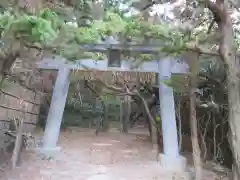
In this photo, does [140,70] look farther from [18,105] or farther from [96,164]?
[18,105]

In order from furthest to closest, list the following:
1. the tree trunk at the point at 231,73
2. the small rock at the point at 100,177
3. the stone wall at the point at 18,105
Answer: the stone wall at the point at 18,105 → the small rock at the point at 100,177 → the tree trunk at the point at 231,73

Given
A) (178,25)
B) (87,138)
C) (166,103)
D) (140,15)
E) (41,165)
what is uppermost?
(140,15)

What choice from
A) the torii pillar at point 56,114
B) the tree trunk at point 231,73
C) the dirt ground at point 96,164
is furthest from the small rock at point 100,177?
the tree trunk at point 231,73

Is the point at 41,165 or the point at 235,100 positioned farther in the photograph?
the point at 41,165

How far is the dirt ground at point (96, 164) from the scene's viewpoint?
4.04 m

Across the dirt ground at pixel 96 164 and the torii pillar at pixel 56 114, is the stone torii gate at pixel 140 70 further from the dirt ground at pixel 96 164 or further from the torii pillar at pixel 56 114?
the dirt ground at pixel 96 164

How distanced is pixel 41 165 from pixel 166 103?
210 cm

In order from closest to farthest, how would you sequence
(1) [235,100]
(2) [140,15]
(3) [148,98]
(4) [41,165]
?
(1) [235,100] → (2) [140,15] → (4) [41,165] → (3) [148,98]

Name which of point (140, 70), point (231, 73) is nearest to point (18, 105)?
point (140, 70)

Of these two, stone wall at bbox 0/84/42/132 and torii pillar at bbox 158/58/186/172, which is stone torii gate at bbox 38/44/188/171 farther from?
stone wall at bbox 0/84/42/132

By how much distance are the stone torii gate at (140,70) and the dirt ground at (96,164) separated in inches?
9.7

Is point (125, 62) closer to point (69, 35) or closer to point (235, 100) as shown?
point (235, 100)

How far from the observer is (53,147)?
5.12 meters

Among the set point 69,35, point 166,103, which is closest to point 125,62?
point 166,103
